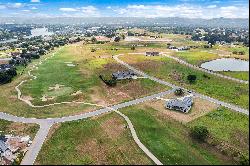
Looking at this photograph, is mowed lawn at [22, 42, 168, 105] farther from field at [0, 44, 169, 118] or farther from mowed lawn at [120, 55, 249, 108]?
mowed lawn at [120, 55, 249, 108]

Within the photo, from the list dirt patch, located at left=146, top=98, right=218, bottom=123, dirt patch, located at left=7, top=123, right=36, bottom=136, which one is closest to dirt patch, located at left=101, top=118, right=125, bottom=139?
dirt patch, located at left=146, top=98, right=218, bottom=123

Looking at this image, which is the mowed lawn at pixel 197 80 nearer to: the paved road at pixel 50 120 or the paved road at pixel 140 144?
the paved road at pixel 50 120

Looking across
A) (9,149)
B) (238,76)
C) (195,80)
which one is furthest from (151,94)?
(9,149)

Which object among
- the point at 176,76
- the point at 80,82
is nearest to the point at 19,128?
the point at 80,82

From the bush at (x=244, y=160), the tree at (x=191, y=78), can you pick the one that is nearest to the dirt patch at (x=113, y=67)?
the tree at (x=191, y=78)

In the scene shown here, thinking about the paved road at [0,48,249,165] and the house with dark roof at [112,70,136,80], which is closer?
the paved road at [0,48,249,165]

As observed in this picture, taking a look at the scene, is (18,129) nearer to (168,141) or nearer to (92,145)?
(92,145)

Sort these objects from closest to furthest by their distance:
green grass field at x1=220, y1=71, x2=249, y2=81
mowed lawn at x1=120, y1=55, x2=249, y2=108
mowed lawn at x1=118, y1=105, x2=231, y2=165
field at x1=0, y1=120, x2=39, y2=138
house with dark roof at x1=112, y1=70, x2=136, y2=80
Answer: mowed lawn at x1=118, y1=105, x2=231, y2=165, field at x1=0, y1=120, x2=39, y2=138, mowed lawn at x1=120, y1=55, x2=249, y2=108, house with dark roof at x1=112, y1=70, x2=136, y2=80, green grass field at x1=220, y1=71, x2=249, y2=81
